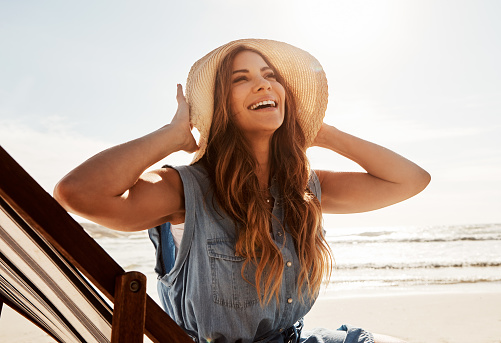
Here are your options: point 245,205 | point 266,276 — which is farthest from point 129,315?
point 245,205

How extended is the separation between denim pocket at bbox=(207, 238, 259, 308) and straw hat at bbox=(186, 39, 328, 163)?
0.55 m

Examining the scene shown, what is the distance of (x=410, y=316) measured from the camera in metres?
7.16

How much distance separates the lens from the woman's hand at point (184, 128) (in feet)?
7.39

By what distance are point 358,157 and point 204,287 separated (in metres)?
1.26

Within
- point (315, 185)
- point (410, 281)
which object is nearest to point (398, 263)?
point (410, 281)

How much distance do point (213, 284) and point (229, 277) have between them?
0.08m

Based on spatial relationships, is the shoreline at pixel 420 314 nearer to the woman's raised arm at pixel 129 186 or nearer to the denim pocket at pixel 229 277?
the denim pocket at pixel 229 277

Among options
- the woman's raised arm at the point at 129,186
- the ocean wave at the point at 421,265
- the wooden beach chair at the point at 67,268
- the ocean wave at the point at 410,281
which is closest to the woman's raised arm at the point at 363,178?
the woman's raised arm at the point at 129,186

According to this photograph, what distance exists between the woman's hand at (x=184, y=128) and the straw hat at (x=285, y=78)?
0.14 feet

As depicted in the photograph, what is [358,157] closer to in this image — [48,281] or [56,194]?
[56,194]

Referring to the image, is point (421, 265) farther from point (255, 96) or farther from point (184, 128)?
point (184, 128)

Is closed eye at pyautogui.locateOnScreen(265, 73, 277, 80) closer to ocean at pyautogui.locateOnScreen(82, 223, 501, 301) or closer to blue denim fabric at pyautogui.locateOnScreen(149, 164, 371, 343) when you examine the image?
blue denim fabric at pyautogui.locateOnScreen(149, 164, 371, 343)

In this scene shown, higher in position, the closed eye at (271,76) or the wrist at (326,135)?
the closed eye at (271,76)

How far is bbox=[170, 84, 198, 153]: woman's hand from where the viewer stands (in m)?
2.25
